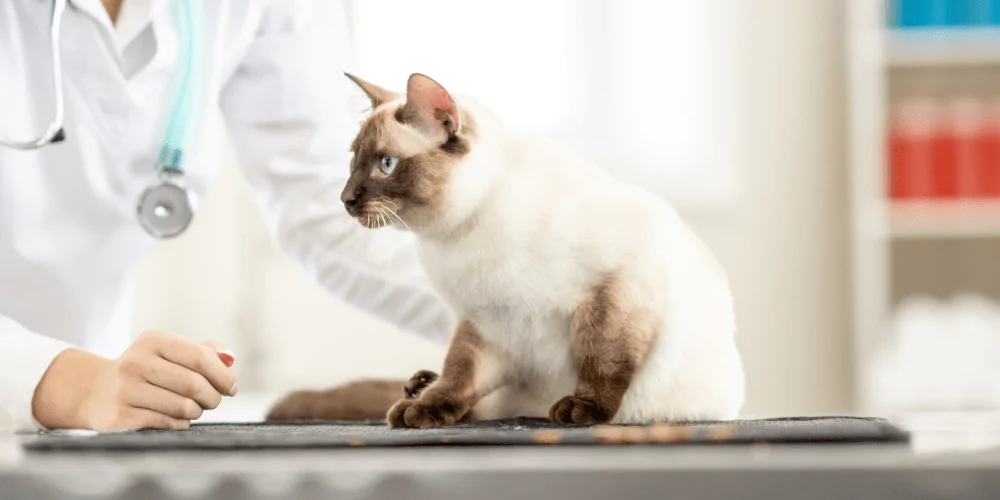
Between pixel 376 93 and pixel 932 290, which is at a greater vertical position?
pixel 932 290

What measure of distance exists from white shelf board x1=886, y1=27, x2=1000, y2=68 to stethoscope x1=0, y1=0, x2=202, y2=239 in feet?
6.97

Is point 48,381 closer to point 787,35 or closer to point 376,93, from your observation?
point 376,93

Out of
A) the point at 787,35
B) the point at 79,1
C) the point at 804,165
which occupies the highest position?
the point at 787,35

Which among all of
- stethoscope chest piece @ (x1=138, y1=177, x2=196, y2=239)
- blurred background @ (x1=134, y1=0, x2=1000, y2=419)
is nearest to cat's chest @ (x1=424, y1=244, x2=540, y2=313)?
stethoscope chest piece @ (x1=138, y1=177, x2=196, y2=239)

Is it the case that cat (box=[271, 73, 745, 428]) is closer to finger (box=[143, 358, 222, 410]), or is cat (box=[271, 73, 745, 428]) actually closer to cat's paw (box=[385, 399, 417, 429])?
cat's paw (box=[385, 399, 417, 429])

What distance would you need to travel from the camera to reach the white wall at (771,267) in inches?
108

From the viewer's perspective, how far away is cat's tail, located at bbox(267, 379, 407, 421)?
0.92 m

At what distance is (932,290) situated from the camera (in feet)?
8.88

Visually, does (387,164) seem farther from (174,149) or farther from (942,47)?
(942,47)

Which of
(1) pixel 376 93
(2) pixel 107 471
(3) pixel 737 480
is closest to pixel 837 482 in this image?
(3) pixel 737 480

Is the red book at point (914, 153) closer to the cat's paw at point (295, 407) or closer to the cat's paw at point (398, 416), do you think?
the cat's paw at point (295, 407)

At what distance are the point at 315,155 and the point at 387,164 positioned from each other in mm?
331

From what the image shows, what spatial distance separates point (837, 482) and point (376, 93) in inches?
19.2

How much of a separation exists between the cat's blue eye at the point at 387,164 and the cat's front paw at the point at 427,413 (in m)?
0.17
